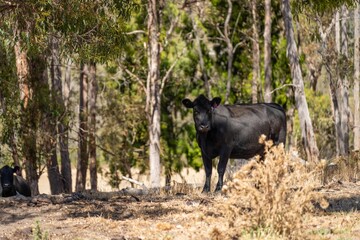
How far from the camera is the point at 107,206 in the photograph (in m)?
12.6

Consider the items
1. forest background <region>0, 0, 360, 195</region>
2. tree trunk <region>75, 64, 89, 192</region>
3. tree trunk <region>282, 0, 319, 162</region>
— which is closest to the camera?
tree trunk <region>282, 0, 319, 162</region>

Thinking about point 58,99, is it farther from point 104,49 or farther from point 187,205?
point 187,205

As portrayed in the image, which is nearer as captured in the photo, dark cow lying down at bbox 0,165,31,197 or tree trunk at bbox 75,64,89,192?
dark cow lying down at bbox 0,165,31,197

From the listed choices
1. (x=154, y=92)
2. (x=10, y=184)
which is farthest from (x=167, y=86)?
(x=10, y=184)

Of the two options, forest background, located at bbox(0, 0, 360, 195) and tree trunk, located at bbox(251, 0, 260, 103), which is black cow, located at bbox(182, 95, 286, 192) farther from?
tree trunk, located at bbox(251, 0, 260, 103)

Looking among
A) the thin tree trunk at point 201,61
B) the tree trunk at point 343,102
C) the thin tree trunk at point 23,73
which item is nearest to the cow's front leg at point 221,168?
the thin tree trunk at point 23,73

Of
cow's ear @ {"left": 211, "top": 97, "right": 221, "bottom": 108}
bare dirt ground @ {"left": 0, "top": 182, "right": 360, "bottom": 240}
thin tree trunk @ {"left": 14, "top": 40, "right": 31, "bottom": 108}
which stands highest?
thin tree trunk @ {"left": 14, "top": 40, "right": 31, "bottom": 108}

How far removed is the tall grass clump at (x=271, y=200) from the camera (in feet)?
29.6

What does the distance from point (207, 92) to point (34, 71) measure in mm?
18005

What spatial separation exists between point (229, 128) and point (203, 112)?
34.1 inches

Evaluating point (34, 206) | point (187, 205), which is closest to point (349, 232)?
point (187, 205)

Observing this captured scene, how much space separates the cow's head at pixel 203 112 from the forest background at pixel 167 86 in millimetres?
8985

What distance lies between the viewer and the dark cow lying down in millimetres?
18422

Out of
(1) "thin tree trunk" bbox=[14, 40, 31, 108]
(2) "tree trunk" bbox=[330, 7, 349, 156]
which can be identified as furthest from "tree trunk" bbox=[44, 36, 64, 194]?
(2) "tree trunk" bbox=[330, 7, 349, 156]
